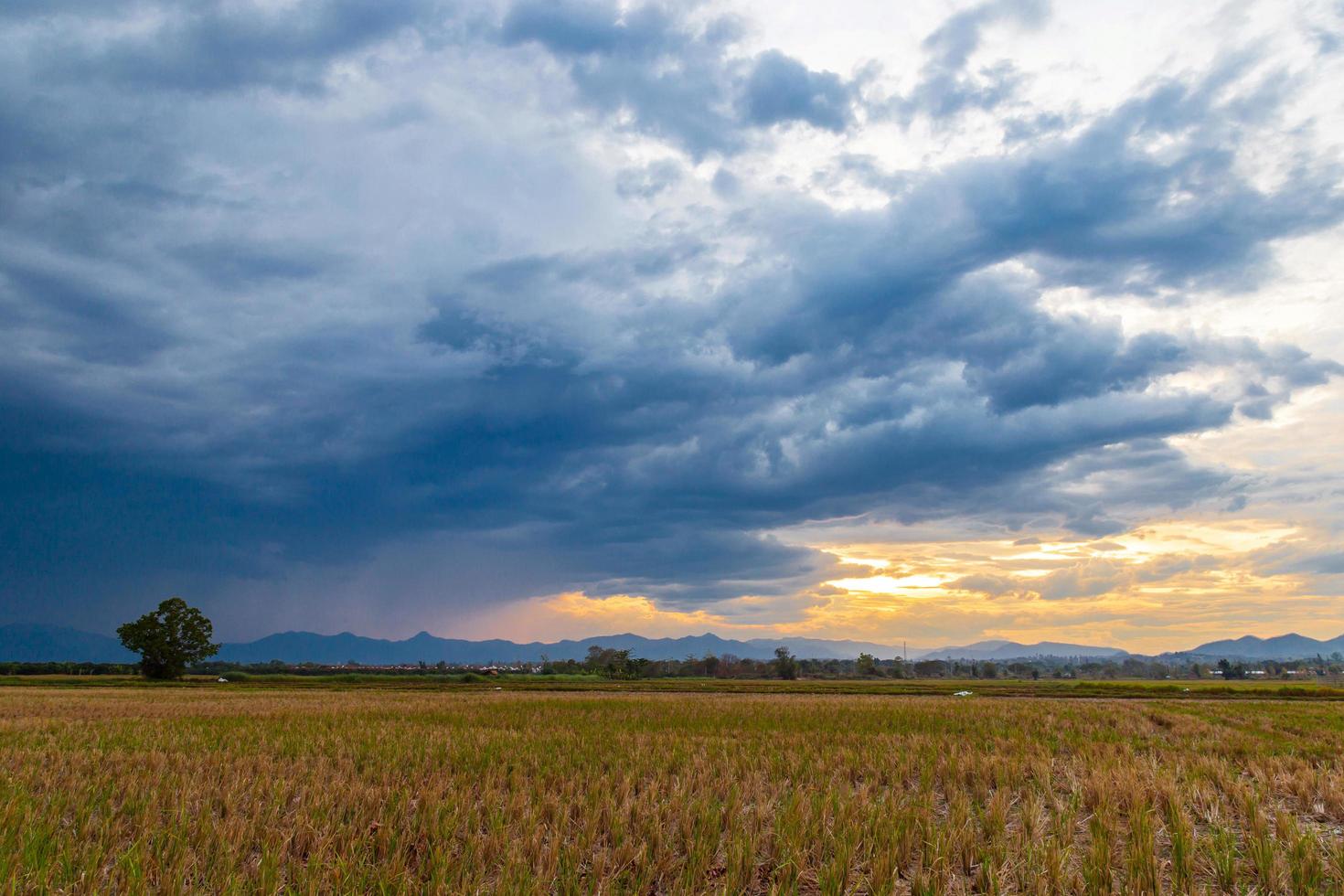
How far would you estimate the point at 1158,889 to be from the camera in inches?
265

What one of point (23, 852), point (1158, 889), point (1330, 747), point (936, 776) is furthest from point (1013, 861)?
point (1330, 747)

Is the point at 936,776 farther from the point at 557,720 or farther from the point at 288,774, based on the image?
the point at 557,720

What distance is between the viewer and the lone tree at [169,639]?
346 ft

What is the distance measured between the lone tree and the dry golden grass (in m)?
107

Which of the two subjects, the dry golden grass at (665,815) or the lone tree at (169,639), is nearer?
the dry golden grass at (665,815)

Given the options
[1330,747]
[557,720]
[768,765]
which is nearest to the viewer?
[768,765]

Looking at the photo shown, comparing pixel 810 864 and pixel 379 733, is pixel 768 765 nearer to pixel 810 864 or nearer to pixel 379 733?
pixel 810 864

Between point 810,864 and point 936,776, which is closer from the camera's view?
point 810,864

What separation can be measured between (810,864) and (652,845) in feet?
5.67

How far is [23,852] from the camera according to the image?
7.02 metres

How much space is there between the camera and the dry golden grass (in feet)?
22.9

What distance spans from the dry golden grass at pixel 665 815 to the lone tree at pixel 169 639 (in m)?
107

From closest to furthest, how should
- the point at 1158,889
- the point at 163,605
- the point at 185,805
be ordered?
1. the point at 1158,889
2. the point at 185,805
3. the point at 163,605

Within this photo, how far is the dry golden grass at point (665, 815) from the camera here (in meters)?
6.99
